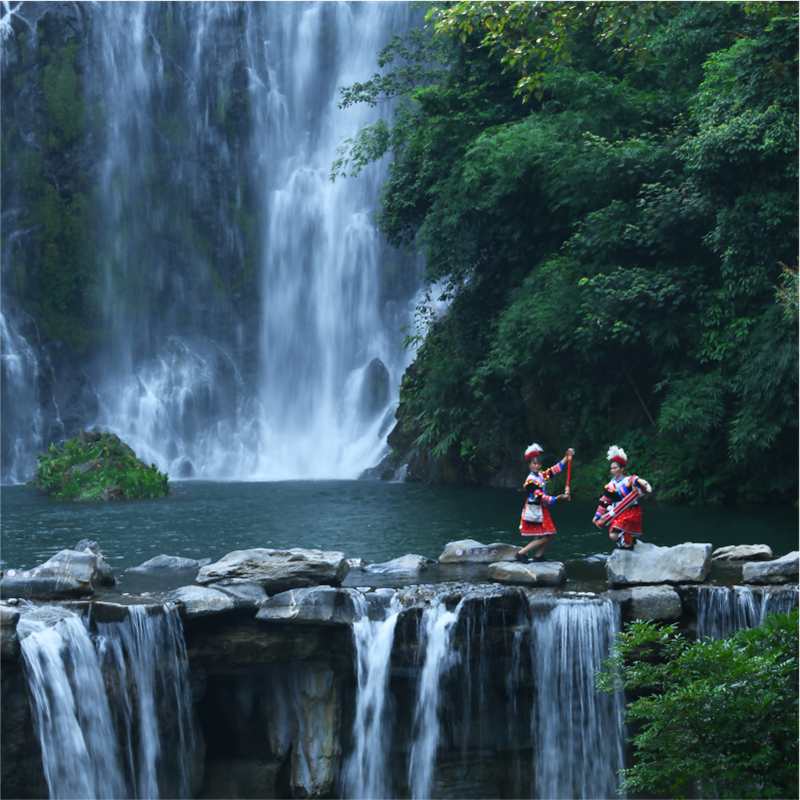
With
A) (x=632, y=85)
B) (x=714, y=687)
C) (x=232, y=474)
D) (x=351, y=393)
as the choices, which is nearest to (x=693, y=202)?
(x=632, y=85)

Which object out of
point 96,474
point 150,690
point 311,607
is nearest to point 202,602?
point 150,690

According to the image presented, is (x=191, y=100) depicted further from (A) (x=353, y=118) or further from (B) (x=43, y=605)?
(B) (x=43, y=605)

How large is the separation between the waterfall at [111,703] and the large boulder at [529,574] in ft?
10.5

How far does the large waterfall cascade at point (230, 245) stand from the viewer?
108ft

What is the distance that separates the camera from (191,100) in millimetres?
37594

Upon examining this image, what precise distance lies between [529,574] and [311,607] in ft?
7.48

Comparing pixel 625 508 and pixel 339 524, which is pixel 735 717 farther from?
pixel 339 524

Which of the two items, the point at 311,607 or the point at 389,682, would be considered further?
the point at 389,682

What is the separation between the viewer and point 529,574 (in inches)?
348

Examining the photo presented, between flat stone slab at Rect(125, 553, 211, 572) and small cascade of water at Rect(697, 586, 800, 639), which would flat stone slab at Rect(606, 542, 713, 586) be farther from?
flat stone slab at Rect(125, 553, 211, 572)

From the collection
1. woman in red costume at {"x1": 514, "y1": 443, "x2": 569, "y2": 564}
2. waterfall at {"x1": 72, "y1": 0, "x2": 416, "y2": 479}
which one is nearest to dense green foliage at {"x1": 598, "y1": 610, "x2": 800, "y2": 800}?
woman in red costume at {"x1": 514, "y1": 443, "x2": 569, "y2": 564}

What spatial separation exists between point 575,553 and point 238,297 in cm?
2746

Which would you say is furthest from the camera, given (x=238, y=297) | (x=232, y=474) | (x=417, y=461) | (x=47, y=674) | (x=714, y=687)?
(x=238, y=297)

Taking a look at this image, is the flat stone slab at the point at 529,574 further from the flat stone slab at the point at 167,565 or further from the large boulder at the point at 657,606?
the flat stone slab at the point at 167,565
